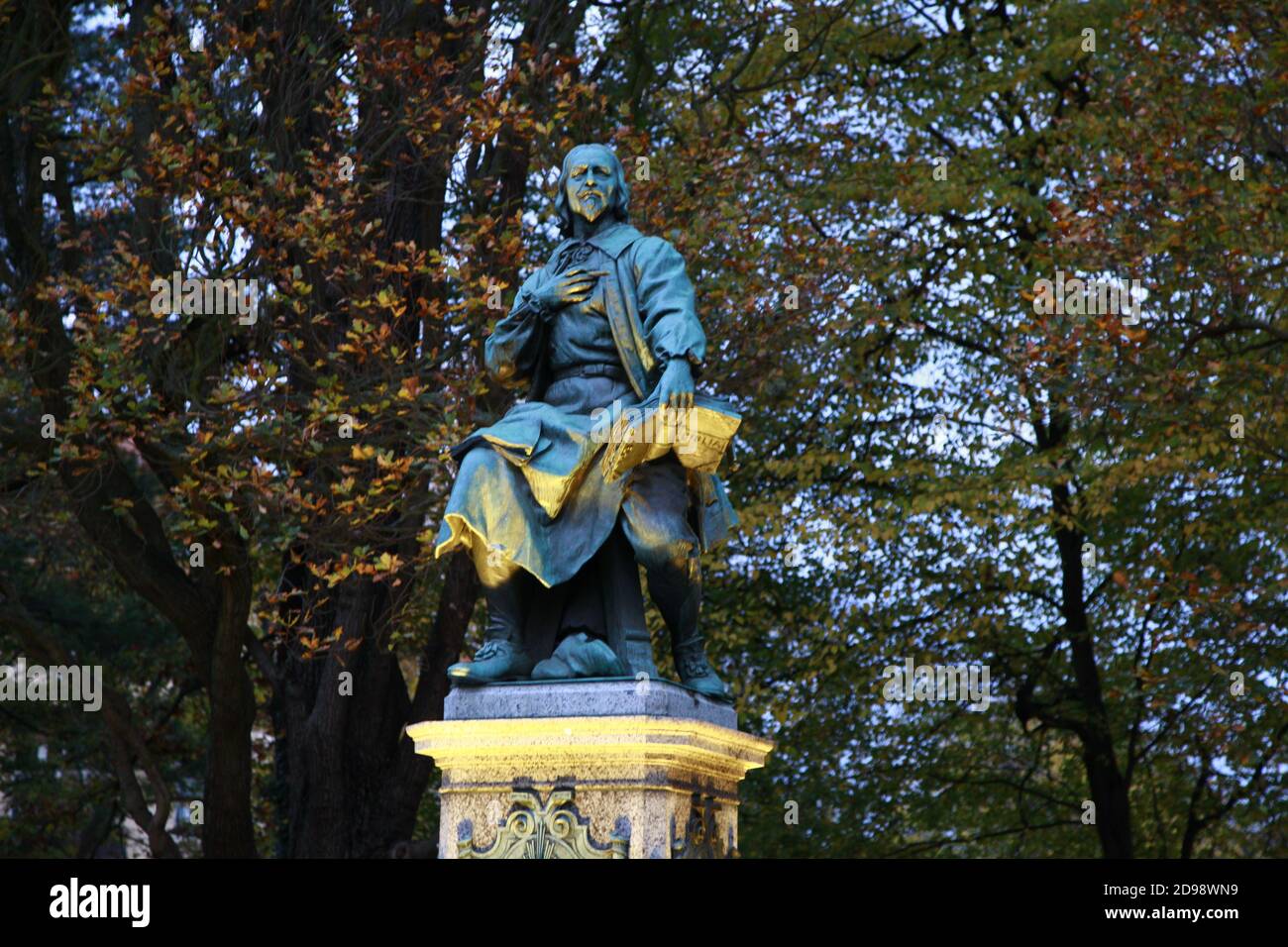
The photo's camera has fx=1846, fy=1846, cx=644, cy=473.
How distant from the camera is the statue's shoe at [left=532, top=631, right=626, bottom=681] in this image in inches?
267

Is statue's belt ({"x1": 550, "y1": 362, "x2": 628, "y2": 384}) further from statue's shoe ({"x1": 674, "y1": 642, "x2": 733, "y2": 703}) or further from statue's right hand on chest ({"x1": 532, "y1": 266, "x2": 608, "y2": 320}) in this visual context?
statue's shoe ({"x1": 674, "y1": 642, "x2": 733, "y2": 703})

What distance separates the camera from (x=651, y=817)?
638 centimetres

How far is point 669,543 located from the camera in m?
6.94

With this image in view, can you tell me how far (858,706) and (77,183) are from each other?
25.8 ft

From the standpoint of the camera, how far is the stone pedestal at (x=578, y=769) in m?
6.40

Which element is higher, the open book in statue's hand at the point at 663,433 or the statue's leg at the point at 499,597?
the open book in statue's hand at the point at 663,433

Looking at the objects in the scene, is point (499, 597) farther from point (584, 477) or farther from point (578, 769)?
point (578, 769)

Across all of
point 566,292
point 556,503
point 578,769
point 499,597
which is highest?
point 566,292

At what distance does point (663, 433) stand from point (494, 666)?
1074 mm

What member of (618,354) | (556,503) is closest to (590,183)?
(618,354)

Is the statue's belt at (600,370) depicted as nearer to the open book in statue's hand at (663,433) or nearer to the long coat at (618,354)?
the long coat at (618,354)

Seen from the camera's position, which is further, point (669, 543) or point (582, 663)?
point (669, 543)

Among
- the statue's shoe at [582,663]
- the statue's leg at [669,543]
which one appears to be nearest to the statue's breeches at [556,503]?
the statue's leg at [669,543]
